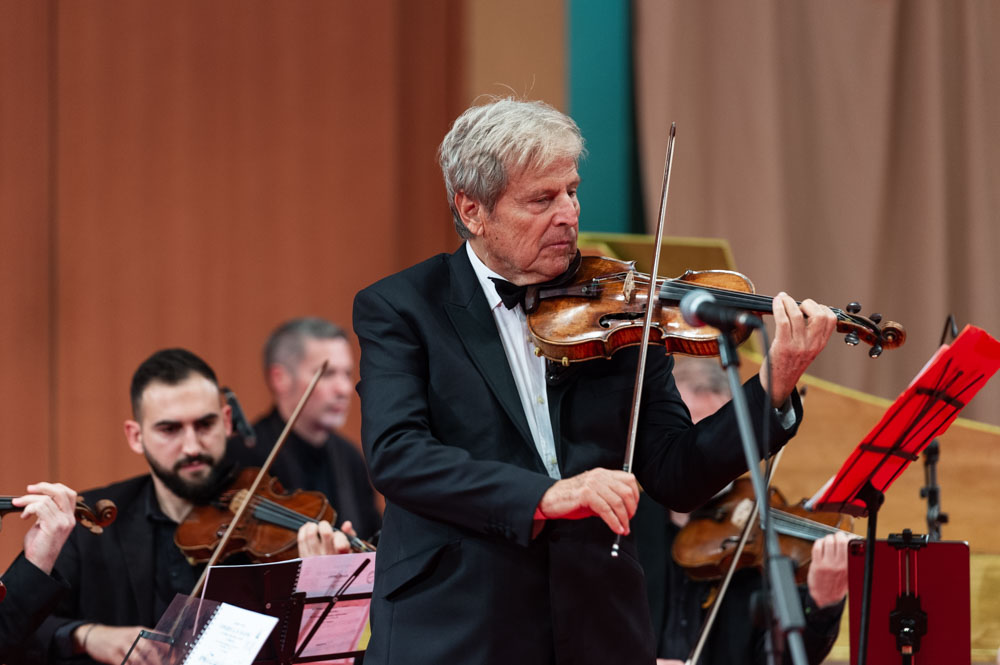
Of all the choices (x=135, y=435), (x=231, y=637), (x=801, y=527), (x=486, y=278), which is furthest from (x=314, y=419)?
(x=486, y=278)

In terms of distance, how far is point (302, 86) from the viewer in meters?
5.28

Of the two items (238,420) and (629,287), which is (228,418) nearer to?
(238,420)

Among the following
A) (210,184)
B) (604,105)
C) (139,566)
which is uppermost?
(604,105)

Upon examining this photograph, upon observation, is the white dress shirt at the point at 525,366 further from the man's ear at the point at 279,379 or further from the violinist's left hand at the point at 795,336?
the man's ear at the point at 279,379

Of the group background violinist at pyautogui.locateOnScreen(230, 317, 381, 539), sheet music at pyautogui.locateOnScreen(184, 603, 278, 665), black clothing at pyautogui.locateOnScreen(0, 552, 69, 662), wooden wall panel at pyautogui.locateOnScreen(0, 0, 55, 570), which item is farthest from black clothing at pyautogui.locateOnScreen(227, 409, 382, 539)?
sheet music at pyautogui.locateOnScreen(184, 603, 278, 665)

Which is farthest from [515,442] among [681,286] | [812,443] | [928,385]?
[812,443]

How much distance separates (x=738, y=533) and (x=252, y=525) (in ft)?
4.03

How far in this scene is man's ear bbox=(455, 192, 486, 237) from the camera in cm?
207

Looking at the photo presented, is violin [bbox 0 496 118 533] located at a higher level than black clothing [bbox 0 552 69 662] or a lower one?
higher

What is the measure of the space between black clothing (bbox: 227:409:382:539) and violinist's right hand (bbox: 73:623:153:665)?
3.91 feet

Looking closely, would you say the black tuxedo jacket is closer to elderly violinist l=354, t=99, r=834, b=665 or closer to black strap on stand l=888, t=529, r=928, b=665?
elderly violinist l=354, t=99, r=834, b=665

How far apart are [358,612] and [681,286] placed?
0.98 m

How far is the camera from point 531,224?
6.64ft

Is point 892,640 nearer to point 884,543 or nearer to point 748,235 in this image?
point 884,543
